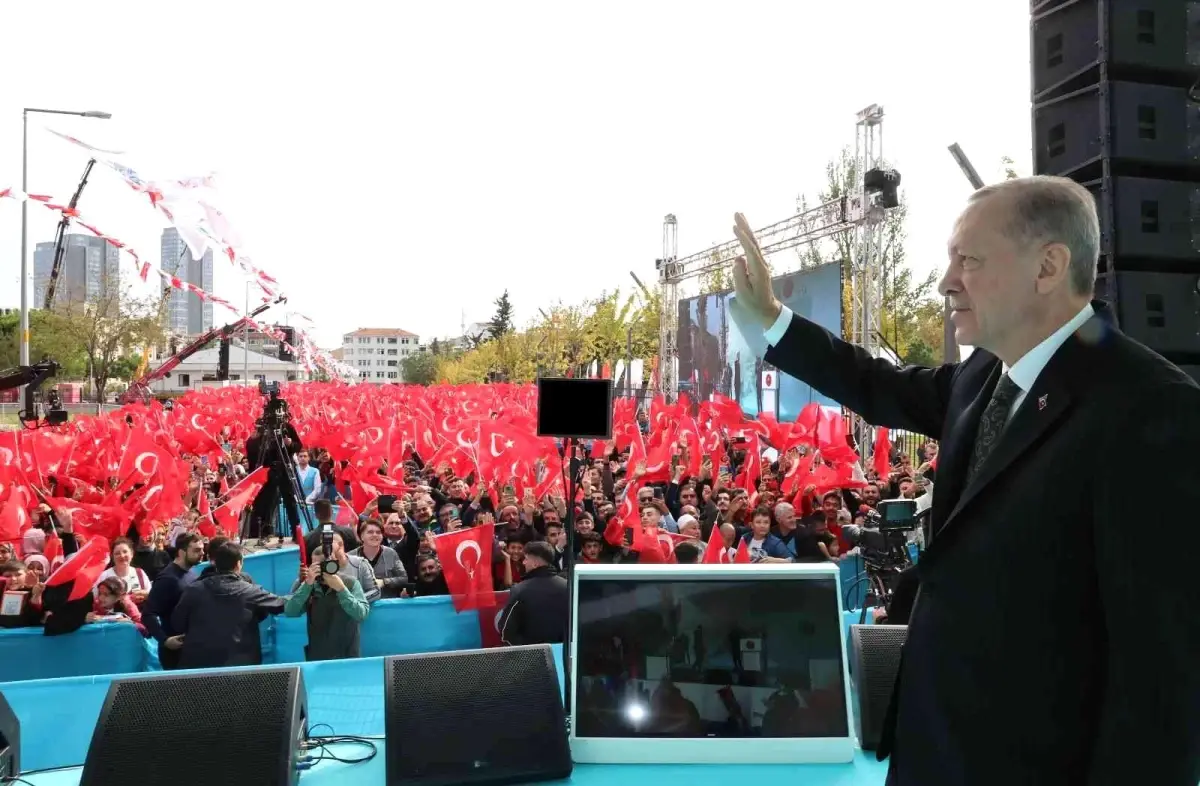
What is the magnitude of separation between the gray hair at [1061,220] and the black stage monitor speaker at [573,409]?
236 centimetres

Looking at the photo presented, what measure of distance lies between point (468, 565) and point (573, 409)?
3.90 metres

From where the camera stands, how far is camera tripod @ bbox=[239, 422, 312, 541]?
38.5ft

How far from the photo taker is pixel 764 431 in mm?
14477

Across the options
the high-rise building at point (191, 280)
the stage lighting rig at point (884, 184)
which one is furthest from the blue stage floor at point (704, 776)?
the high-rise building at point (191, 280)

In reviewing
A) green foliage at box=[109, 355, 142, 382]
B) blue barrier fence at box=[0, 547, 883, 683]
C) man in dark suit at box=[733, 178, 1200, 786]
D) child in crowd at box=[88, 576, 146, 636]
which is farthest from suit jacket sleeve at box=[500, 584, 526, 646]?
green foliage at box=[109, 355, 142, 382]

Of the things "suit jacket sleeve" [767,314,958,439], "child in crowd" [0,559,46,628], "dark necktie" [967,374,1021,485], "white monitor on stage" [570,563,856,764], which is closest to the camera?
"dark necktie" [967,374,1021,485]

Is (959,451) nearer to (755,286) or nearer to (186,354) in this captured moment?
Answer: (755,286)

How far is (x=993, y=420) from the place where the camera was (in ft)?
5.21

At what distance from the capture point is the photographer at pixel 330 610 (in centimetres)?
631

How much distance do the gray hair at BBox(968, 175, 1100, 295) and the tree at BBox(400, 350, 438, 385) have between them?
99462 millimetres

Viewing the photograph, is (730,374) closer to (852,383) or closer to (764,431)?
(764,431)

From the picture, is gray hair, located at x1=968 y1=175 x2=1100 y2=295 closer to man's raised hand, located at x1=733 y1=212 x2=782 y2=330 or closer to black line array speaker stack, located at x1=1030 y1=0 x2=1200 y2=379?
man's raised hand, located at x1=733 y1=212 x2=782 y2=330

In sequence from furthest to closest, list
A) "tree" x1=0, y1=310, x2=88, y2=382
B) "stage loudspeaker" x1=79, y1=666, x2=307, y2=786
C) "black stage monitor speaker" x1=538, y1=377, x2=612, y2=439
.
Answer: "tree" x1=0, y1=310, x2=88, y2=382, "black stage monitor speaker" x1=538, y1=377, x2=612, y2=439, "stage loudspeaker" x1=79, y1=666, x2=307, y2=786

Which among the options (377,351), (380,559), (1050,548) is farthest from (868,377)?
(377,351)
